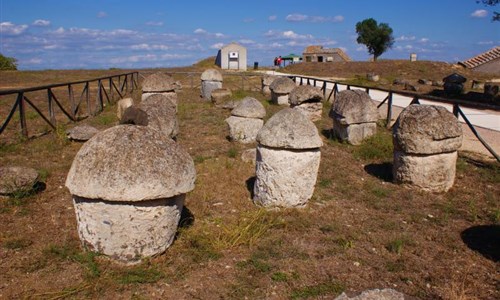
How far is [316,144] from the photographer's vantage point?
19.1 feet

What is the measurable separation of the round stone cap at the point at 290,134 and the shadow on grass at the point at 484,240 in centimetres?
244

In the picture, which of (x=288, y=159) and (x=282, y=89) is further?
(x=282, y=89)

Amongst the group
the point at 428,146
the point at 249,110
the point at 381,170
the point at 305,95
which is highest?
the point at 305,95

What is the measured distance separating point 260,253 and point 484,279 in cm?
255

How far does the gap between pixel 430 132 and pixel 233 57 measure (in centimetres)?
4019

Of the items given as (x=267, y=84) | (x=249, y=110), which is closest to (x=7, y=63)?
(x=267, y=84)

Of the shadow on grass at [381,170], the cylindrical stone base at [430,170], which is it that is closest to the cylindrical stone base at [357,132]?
the shadow on grass at [381,170]

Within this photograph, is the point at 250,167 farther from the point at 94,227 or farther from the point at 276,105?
the point at 276,105

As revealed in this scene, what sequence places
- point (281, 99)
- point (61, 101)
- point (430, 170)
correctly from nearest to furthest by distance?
point (430, 170), point (281, 99), point (61, 101)

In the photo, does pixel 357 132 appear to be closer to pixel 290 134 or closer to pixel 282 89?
pixel 290 134

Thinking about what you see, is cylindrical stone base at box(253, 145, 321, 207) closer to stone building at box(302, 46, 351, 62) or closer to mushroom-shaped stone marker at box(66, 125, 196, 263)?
mushroom-shaped stone marker at box(66, 125, 196, 263)

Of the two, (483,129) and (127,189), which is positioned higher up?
(127,189)

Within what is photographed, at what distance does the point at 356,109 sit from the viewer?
413 inches

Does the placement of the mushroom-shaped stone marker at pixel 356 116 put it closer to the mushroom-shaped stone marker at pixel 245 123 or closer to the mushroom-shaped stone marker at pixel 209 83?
the mushroom-shaped stone marker at pixel 245 123
